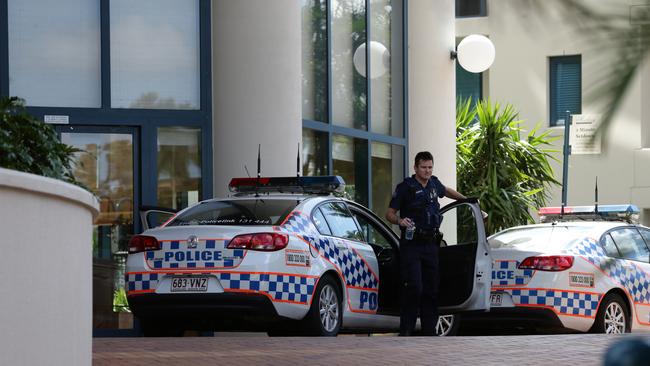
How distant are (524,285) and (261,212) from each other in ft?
10.7

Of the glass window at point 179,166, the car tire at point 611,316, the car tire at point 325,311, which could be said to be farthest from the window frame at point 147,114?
the car tire at point 611,316

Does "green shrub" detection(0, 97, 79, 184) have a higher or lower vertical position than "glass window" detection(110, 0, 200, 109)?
lower

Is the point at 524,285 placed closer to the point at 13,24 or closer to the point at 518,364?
the point at 518,364

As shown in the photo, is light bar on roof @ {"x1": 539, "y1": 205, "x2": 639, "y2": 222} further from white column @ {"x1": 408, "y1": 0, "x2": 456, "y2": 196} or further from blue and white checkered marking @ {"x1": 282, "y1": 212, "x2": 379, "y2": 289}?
white column @ {"x1": 408, "y1": 0, "x2": 456, "y2": 196}

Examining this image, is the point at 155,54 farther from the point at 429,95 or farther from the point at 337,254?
the point at 429,95

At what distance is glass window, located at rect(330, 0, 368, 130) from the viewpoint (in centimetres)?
1673

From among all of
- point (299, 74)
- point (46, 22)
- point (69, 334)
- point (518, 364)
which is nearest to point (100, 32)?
point (46, 22)

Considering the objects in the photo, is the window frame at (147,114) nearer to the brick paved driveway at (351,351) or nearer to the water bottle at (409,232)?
the water bottle at (409,232)

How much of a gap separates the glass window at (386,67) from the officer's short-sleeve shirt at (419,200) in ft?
20.6

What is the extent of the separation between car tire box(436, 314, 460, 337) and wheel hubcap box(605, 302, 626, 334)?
1520 millimetres

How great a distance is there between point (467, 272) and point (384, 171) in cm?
662

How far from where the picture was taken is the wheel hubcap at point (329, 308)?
34.6 ft

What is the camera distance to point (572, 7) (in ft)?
3.77

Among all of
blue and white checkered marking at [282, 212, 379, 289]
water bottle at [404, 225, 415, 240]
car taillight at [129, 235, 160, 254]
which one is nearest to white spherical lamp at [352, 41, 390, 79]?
water bottle at [404, 225, 415, 240]
